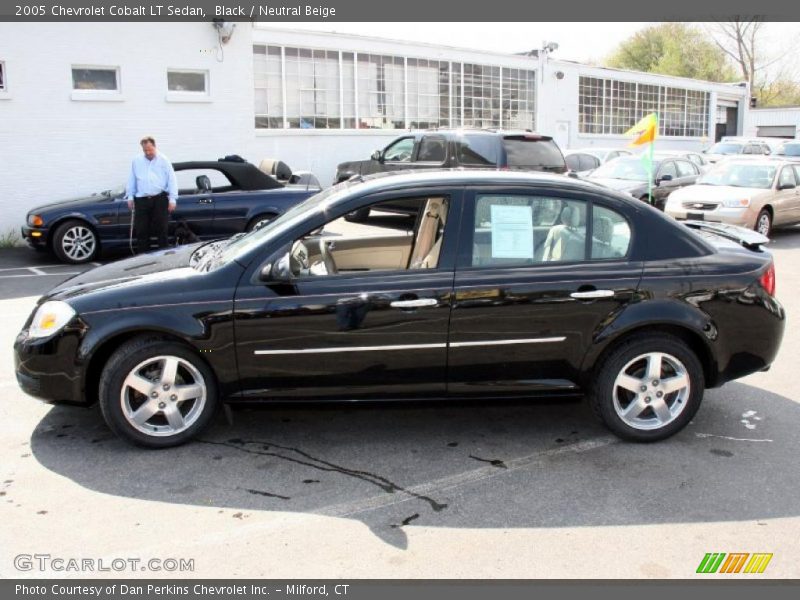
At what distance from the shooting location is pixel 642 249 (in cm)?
472

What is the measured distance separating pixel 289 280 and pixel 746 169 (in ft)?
42.6

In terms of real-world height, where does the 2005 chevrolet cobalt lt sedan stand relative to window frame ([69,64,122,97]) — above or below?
below

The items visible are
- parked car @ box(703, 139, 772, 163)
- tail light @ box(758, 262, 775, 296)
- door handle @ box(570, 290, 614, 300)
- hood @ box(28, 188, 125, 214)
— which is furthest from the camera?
parked car @ box(703, 139, 772, 163)

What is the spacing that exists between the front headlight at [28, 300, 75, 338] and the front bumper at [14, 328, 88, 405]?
0.14 feet

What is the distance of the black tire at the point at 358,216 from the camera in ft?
15.4

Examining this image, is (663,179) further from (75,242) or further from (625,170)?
(75,242)

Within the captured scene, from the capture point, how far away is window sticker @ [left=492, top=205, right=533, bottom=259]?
15.4 ft

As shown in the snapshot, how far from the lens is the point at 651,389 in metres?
4.74

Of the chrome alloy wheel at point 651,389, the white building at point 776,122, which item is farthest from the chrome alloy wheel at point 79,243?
the white building at point 776,122

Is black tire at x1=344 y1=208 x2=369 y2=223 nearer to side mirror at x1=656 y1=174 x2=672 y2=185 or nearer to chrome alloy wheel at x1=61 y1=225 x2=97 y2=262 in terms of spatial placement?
chrome alloy wheel at x1=61 y1=225 x2=97 y2=262

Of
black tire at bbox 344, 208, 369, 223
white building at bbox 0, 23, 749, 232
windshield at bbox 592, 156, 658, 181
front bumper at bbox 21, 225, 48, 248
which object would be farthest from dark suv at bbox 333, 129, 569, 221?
black tire at bbox 344, 208, 369, 223

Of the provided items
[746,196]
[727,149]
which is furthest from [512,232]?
[727,149]

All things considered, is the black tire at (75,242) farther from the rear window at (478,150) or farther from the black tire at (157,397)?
the black tire at (157,397)

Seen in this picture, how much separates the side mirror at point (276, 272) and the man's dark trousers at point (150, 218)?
6.82 meters
